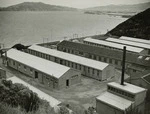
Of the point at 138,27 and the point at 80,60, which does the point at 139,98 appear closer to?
the point at 80,60

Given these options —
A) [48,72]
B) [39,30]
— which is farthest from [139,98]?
[39,30]

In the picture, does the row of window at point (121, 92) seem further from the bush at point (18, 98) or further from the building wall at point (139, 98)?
the bush at point (18, 98)

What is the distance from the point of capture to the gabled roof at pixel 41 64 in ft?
57.1

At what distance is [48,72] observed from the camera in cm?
1756

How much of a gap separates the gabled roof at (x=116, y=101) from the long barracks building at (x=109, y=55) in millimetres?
7820

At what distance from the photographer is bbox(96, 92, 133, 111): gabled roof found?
464 inches

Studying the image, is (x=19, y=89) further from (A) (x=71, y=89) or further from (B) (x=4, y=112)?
(A) (x=71, y=89)

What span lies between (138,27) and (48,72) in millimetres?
30120

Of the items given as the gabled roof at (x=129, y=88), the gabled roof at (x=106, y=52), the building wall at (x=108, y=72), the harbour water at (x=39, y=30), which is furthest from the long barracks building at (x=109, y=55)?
the harbour water at (x=39, y=30)

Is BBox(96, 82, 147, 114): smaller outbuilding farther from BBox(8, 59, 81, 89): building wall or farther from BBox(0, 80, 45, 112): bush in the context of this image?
BBox(0, 80, 45, 112): bush

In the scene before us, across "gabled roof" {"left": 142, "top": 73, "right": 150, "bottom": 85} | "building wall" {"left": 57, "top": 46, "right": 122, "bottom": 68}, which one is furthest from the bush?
"building wall" {"left": 57, "top": 46, "right": 122, "bottom": 68}

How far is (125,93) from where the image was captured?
12641 mm

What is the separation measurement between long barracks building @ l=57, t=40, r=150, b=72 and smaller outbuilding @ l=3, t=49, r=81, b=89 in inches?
253

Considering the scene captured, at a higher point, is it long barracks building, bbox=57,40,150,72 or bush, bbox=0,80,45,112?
bush, bbox=0,80,45,112
